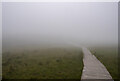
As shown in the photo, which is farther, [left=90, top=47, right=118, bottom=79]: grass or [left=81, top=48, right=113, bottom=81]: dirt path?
[left=90, top=47, right=118, bottom=79]: grass

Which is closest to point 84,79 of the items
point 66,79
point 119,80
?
point 66,79

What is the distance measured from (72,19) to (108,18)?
40028mm

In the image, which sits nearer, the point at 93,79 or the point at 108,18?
the point at 93,79

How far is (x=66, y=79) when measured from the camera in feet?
48.8

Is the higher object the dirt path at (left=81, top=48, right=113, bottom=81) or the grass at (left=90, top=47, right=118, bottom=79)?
the dirt path at (left=81, top=48, right=113, bottom=81)

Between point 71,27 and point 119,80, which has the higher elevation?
point 119,80

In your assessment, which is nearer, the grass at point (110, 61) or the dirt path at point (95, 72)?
the dirt path at point (95, 72)

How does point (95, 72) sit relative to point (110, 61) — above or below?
above

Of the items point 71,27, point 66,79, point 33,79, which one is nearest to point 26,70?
point 33,79

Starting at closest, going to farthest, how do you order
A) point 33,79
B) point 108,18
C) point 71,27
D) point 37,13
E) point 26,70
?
point 33,79 → point 26,70 → point 37,13 → point 71,27 → point 108,18

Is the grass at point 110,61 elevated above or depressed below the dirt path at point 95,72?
below

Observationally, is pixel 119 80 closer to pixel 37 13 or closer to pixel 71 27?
pixel 37 13

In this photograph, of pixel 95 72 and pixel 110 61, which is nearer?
pixel 95 72

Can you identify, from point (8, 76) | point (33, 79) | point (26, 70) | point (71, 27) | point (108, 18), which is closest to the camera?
point (33, 79)
